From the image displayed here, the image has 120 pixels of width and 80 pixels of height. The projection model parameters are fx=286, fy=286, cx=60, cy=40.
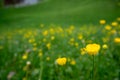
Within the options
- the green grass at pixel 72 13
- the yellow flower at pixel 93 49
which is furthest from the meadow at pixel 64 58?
the green grass at pixel 72 13

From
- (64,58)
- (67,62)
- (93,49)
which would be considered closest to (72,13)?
(67,62)

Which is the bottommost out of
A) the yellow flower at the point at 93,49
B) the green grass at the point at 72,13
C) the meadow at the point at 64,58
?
the green grass at the point at 72,13

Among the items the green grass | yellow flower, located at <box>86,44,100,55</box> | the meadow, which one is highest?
yellow flower, located at <box>86,44,100,55</box>

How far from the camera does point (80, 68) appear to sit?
312 centimetres

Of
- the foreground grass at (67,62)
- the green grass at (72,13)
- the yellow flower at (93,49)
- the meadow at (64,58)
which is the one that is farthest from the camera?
the green grass at (72,13)

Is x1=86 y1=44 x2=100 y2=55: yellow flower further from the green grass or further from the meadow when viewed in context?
the green grass

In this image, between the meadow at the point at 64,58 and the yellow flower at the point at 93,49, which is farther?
the meadow at the point at 64,58

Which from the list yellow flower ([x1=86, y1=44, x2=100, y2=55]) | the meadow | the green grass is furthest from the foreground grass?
the green grass

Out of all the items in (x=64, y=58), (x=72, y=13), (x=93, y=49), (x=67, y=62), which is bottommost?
(x=72, y=13)

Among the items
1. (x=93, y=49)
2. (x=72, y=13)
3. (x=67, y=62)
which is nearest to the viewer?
(x=93, y=49)

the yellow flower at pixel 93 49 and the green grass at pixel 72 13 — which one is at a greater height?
the yellow flower at pixel 93 49

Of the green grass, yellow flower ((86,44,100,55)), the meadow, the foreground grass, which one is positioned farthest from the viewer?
the green grass

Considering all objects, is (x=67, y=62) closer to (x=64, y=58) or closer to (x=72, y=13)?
(x=64, y=58)

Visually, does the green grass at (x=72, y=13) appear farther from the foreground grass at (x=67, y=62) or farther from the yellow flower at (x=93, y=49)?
the yellow flower at (x=93, y=49)
